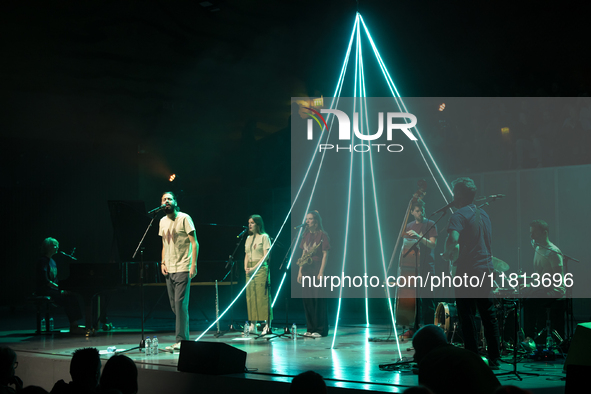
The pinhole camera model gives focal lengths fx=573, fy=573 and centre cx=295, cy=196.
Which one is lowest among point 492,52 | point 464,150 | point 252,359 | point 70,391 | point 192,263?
point 252,359

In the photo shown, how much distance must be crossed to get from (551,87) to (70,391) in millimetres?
8859

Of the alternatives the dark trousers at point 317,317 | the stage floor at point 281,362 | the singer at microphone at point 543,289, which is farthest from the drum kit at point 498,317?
the dark trousers at point 317,317

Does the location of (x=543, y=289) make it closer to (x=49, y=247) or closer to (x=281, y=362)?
(x=281, y=362)

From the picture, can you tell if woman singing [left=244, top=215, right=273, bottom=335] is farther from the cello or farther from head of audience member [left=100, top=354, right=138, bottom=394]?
head of audience member [left=100, top=354, right=138, bottom=394]

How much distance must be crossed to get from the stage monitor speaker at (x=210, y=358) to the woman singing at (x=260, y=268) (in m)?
3.02

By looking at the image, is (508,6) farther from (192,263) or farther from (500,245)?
(192,263)

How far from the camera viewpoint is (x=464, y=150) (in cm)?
1009

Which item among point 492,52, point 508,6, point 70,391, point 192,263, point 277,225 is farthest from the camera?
point 277,225

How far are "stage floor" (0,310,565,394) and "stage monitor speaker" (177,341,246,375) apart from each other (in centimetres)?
8

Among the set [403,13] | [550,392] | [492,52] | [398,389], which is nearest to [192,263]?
[398,389]

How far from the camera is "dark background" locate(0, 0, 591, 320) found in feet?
28.1

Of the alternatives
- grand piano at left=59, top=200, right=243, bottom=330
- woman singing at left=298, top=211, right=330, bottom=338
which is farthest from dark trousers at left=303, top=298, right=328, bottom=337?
grand piano at left=59, top=200, right=243, bottom=330

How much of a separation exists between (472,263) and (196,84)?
290 inches

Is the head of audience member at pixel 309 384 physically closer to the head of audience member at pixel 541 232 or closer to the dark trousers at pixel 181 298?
the dark trousers at pixel 181 298
